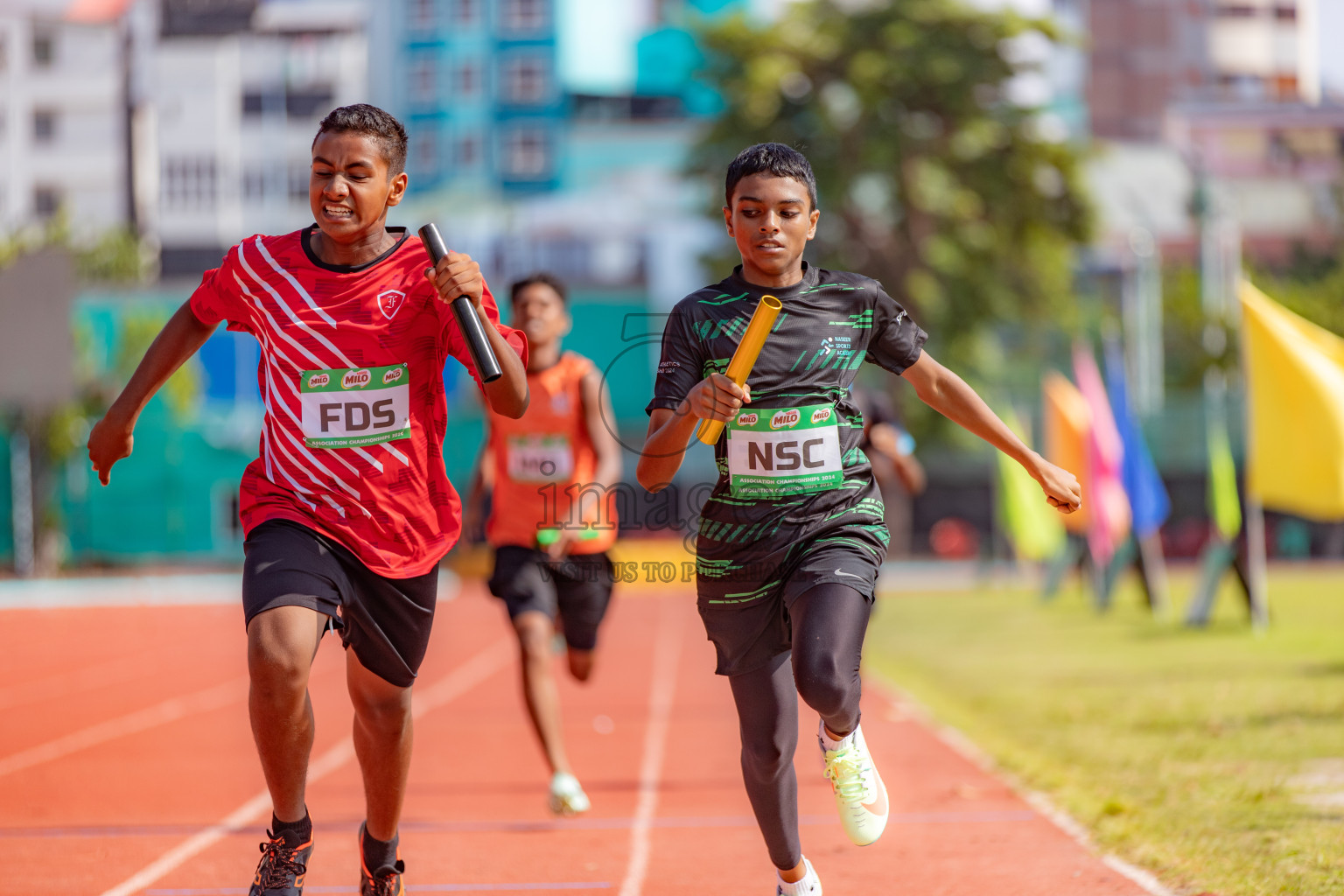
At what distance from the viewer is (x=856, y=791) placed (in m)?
4.14

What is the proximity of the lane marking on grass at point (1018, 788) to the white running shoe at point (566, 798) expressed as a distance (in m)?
1.79

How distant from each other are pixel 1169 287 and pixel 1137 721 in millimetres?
45604

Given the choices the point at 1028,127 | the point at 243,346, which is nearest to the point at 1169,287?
the point at 1028,127

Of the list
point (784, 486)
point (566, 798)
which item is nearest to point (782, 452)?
point (784, 486)

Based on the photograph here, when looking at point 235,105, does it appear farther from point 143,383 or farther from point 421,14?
point 143,383

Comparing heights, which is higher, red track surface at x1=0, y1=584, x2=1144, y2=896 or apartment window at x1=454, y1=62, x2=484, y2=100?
apartment window at x1=454, y1=62, x2=484, y2=100

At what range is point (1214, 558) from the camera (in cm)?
1564

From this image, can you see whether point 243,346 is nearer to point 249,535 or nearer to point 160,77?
point 160,77

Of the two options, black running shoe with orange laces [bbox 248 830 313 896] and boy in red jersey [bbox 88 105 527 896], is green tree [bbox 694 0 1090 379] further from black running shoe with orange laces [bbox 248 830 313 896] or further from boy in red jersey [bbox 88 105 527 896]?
black running shoe with orange laces [bbox 248 830 313 896]

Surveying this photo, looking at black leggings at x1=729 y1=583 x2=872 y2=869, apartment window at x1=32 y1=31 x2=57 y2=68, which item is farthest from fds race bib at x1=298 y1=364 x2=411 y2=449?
apartment window at x1=32 y1=31 x2=57 y2=68

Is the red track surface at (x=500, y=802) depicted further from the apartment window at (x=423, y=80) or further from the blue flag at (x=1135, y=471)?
the apartment window at (x=423, y=80)

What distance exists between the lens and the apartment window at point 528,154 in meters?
→ 54.4

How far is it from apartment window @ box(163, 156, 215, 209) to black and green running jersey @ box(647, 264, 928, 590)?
50.8m

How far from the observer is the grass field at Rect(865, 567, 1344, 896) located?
538 cm
